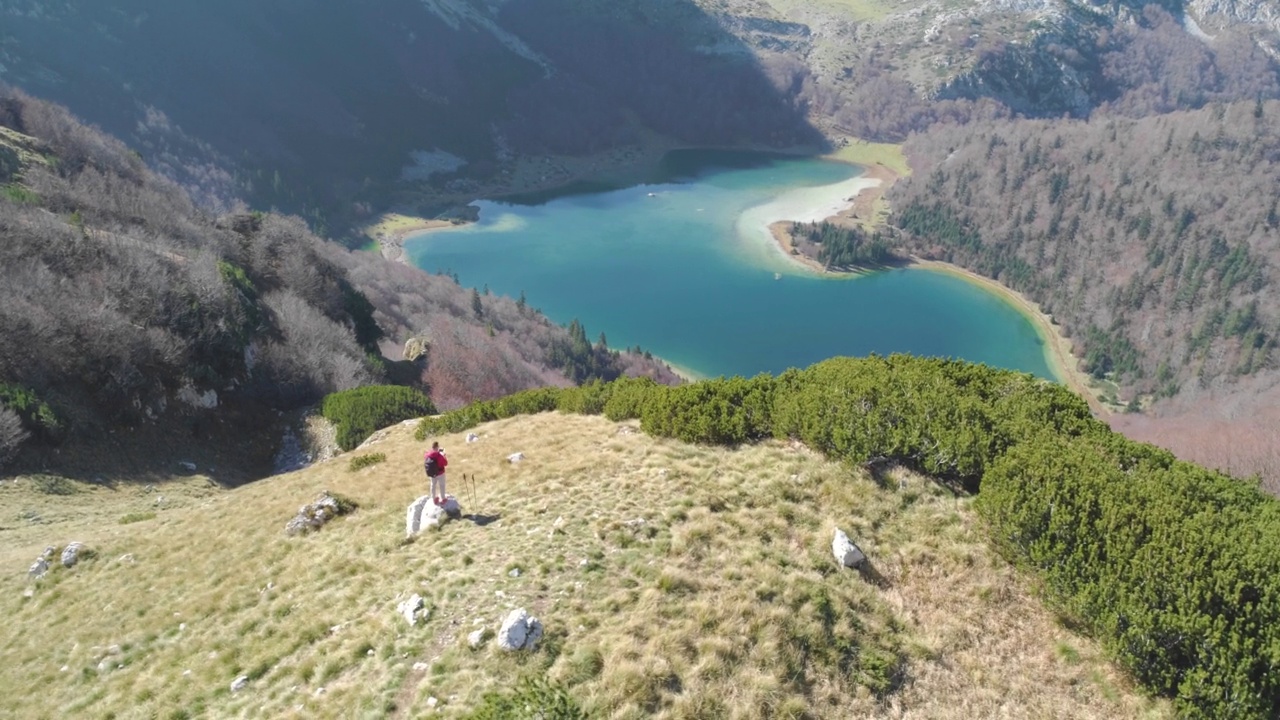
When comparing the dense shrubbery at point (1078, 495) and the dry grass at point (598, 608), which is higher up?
the dense shrubbery at point (1078, 495)

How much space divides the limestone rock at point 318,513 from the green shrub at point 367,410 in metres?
17.4

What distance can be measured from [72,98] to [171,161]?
27971 millimetres

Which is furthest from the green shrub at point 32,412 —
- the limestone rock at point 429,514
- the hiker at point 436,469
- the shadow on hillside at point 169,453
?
the hiker at point 436,469

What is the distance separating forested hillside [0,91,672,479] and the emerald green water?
2495 inches

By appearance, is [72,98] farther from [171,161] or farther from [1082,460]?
[1082,460]

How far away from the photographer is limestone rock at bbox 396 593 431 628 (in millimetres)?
14695

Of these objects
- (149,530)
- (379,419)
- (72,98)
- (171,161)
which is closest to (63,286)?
(379,419)

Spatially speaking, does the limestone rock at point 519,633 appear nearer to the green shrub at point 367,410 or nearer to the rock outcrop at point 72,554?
the rock outcrop at point 72,554

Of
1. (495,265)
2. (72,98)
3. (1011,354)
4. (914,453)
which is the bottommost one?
(1011,354)

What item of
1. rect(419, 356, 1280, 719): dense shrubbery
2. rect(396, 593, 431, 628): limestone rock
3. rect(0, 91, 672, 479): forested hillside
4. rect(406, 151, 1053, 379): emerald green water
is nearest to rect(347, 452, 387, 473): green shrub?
rect(419, 356, 1280, 719): dense shrubbery

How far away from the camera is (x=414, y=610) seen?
48.9 ft

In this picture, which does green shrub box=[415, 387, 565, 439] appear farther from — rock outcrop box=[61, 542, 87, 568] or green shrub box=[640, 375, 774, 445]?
rock outcrop box=[61, 542, 87, 568]

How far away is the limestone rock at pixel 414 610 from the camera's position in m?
14.7

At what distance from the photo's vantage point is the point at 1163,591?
1349 centimetres
